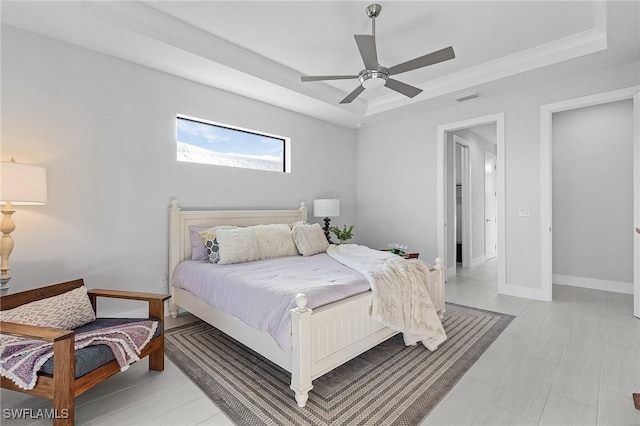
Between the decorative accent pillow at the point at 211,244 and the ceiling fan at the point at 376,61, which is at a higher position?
the ceiling fan at the point at 376,61

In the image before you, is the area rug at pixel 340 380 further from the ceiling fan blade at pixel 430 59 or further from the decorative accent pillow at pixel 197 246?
the ceiling fan blade at pixel 430 59

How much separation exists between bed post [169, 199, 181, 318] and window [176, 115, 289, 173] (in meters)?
0.69

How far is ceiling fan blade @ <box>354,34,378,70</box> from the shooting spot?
2.31 m

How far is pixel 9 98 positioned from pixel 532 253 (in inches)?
224

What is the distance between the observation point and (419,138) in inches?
200

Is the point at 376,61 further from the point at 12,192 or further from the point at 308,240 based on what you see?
the point at 12,192

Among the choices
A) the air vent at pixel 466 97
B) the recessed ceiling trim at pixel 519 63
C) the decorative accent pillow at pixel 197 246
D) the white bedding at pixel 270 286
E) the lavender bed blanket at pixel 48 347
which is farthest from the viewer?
the air vent at pixel 466 97

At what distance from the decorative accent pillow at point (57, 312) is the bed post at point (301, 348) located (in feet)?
4.91

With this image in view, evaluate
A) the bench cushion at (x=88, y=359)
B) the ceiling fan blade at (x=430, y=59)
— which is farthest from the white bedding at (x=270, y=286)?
the ceiling fan blade at (x=430, y=59)

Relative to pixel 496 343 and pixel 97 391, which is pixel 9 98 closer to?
pixel 97 391

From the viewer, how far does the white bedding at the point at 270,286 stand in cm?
207

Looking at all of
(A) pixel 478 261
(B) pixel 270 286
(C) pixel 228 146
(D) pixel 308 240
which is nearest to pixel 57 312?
(B) pixel 270 286

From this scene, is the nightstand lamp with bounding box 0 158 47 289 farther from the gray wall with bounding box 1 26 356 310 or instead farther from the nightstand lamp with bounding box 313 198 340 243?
the nightstand lamp with bounding box 313 198 340 243

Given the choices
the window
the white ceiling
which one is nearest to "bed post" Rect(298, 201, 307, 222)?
the window
